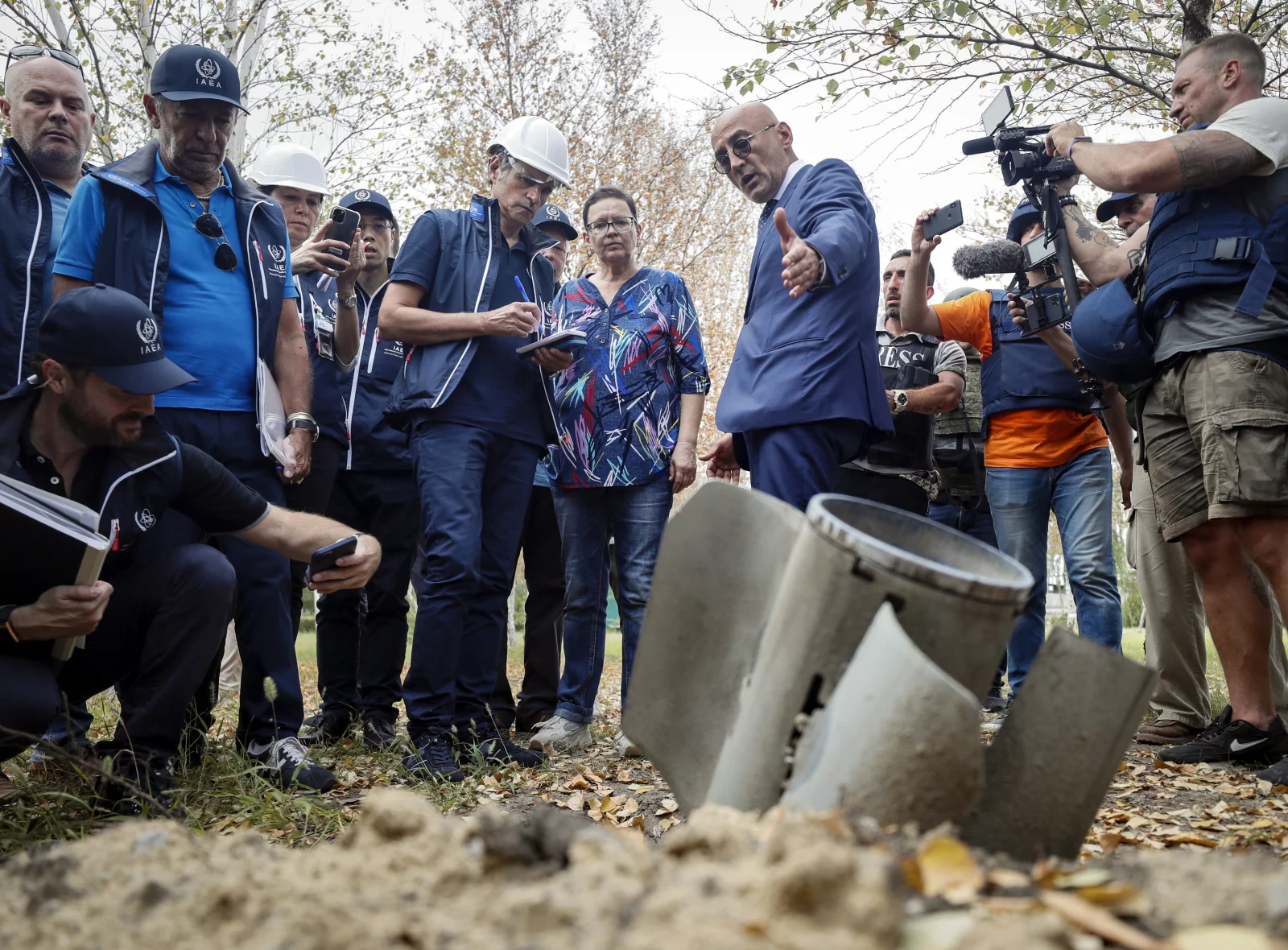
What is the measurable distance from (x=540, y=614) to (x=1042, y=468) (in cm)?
251

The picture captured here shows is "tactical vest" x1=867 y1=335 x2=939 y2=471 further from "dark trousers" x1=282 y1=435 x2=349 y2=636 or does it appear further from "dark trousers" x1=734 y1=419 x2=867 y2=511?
"dark trousers" x1=282 y1=435 x2=349 y2=636

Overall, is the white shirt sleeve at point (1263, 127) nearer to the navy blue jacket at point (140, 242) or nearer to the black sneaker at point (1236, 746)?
the black sneaker at point (1236, 746)

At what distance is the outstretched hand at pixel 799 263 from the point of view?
11.5ft

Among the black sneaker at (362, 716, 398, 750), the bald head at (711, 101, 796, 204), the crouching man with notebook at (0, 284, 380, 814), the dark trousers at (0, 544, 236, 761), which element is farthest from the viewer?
the black sneaker at (362, 716, 398, 750)

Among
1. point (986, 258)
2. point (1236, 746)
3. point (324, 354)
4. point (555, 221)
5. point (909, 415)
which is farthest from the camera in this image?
point (986, 258)

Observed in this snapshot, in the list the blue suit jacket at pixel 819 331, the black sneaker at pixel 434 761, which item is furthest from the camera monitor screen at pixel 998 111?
the black sneaker at pixel 434 761

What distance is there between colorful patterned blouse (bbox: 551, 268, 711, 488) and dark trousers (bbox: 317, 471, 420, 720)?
830mm

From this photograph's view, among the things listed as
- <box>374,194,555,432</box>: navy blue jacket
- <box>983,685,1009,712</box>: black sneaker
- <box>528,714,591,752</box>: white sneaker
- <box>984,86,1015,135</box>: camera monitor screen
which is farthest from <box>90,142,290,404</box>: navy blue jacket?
<box>983,685,1009,712</box>: black sneaker

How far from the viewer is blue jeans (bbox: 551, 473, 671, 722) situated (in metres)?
4.63

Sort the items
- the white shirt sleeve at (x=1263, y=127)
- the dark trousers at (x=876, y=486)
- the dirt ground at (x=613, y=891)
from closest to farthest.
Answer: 1. the dirt ground at (x=613, y=891)
2. the white shirt sleeve at (x=1263, y=127)
3. the dark trousers at (x=876, y=486)

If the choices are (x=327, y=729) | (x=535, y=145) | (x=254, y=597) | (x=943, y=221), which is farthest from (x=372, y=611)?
(x=943, y=221)

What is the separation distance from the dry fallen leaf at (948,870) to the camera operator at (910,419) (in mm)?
3504

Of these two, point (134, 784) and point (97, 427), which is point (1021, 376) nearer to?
point (97, 427)

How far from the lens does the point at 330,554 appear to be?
313cm
